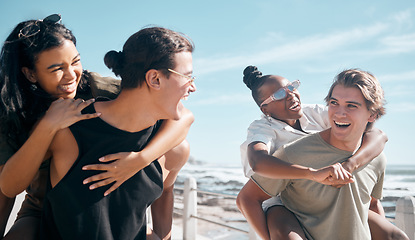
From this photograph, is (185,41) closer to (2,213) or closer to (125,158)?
(125,158)

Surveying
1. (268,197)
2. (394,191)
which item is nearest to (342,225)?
(268,197)

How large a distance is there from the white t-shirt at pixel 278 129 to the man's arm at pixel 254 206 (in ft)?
0.72

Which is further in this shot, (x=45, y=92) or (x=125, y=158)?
(x=45, y=92)

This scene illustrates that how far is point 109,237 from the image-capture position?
6.27ft

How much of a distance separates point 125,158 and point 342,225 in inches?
52.4

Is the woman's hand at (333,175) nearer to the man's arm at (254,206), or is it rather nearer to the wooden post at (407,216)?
the man's arm at (254,206)

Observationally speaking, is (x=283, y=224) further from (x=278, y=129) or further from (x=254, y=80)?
(x=254, y=80)

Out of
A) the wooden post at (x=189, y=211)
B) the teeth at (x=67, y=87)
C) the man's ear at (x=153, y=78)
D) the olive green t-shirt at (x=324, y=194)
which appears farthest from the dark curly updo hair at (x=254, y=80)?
the wooden post at (x=189, y=211)

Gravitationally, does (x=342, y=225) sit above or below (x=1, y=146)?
below

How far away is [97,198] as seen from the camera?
1908 mm

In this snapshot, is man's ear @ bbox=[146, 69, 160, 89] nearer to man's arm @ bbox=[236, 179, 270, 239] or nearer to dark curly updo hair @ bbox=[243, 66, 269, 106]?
man's arm @ bbox=[236, 179, 270, 239]

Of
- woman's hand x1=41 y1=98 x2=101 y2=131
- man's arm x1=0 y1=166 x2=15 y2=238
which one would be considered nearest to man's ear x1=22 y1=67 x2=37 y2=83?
woman's hand x1=41 y1=98 x2=101 y2=131

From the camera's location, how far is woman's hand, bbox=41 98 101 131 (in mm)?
1864

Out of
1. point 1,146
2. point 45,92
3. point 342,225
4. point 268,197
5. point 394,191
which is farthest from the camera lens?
point 394,191
